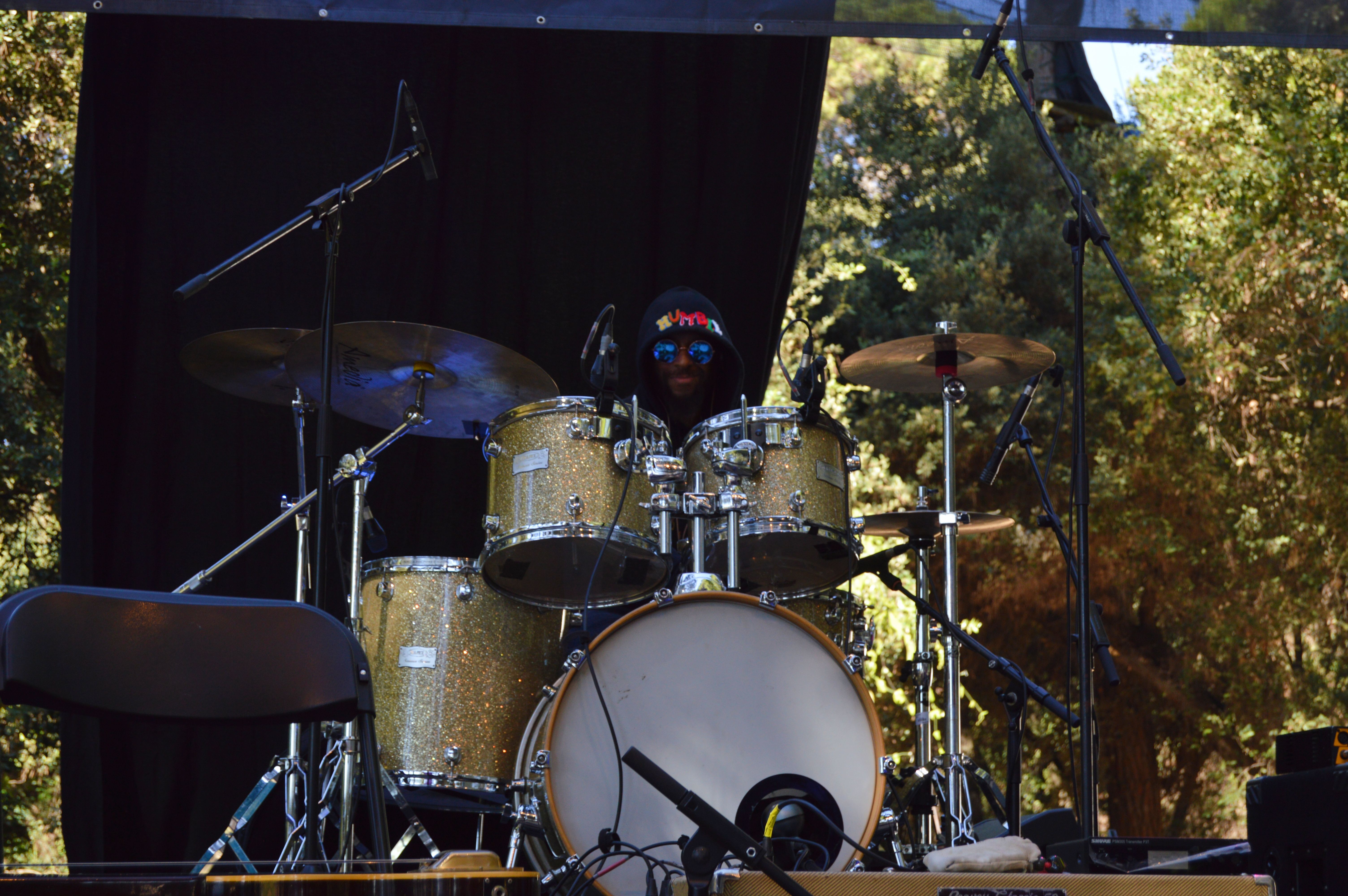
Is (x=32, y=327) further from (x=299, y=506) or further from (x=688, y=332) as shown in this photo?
(x=688, y=332)

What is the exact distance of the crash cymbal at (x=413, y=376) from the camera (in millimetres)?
3344

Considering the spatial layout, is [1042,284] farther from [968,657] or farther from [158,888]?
[158,888]

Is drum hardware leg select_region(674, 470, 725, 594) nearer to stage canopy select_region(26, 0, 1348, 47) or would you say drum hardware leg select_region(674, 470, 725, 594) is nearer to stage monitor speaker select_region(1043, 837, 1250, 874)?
stage monitor speaker select_region(1043, 837, 1250, 874)

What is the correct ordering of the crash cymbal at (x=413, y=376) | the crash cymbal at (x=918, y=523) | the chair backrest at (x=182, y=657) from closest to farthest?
1. the chair backrest at (x=182, y=657)
2. the crash cymbal at (x=413, y=376)
3. the crash cymbal at (x=918, y=523)

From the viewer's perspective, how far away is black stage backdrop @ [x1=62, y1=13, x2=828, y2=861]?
404cm

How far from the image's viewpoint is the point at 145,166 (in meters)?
4.14

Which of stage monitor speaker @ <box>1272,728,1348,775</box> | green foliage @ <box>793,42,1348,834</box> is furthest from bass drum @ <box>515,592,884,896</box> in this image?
green foliage @ <box>793,42,1348,834</box>

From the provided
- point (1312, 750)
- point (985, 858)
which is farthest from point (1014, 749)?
point (985, 858)

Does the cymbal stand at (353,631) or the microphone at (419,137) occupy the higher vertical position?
the microphone at (419,137)

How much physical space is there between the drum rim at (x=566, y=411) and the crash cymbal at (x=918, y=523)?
0.74m

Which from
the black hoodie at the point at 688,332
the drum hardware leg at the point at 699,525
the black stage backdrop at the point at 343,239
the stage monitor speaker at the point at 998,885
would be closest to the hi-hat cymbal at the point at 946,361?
the black hoodie at the point at 688,332

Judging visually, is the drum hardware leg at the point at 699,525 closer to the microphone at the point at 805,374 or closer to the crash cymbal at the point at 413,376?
the microphone at the point at 805,374

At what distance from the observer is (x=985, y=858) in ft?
6.37

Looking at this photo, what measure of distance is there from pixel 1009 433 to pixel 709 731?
1.47m
